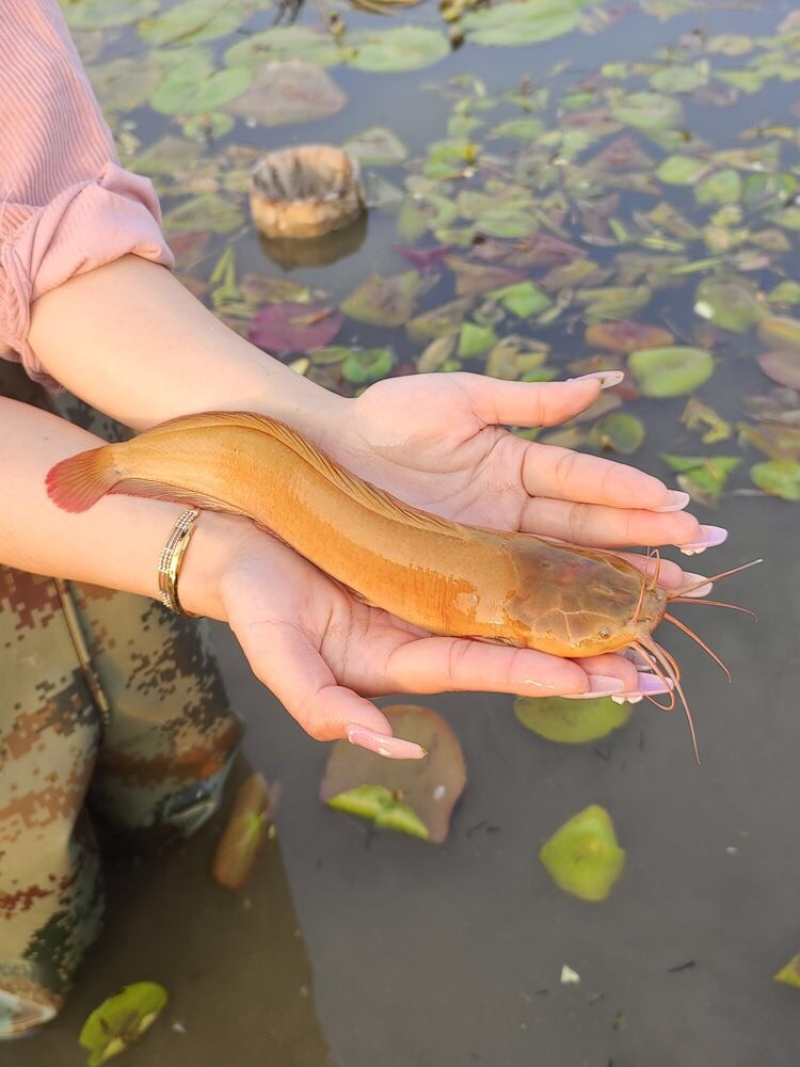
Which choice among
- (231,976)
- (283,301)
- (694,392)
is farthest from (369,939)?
(283,301)

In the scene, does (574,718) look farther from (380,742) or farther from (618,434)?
(380,742)

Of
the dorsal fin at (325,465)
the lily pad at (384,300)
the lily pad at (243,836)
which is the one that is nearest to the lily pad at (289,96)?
the lily pad at (384,300)

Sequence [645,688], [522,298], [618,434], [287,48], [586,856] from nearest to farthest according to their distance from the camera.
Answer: [645,688] → [586,856] → [618,434] → [522,298] → [287,48]

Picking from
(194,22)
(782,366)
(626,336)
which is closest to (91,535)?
(626,336)

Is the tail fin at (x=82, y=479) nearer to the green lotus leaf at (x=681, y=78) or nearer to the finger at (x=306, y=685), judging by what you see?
the finger at (x=306, y=685)

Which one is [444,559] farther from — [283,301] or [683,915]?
[283,301]

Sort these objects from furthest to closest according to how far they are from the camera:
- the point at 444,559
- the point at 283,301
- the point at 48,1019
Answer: the point at 283,301, the point at 48,1019, the point at 444,559
